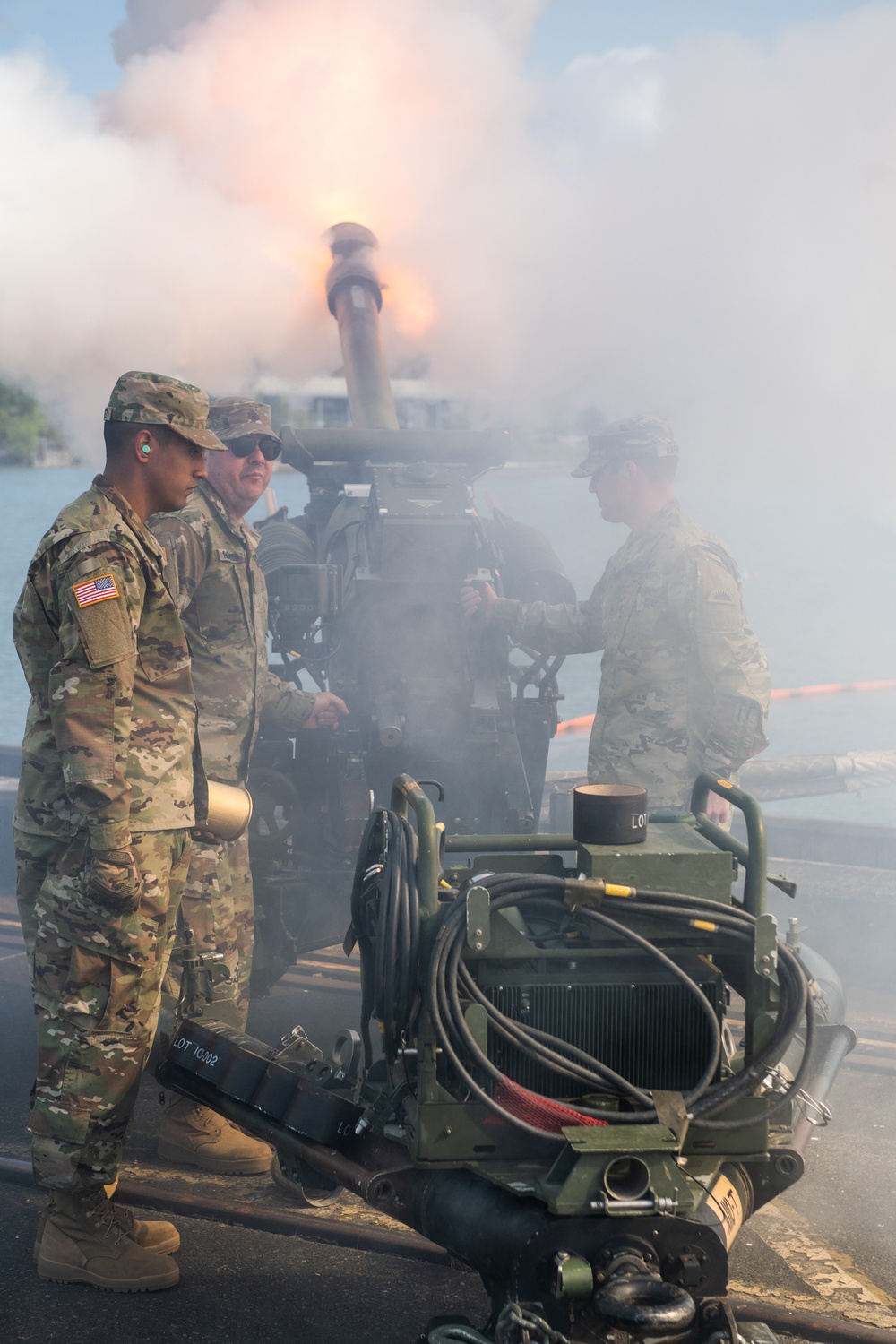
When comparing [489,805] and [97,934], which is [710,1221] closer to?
[97,934]

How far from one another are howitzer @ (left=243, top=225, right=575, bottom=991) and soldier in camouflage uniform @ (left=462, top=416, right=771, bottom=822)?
1.06 feet

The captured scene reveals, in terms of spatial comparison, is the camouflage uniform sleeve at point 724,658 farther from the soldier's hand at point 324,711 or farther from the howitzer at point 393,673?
the soldier's hand at point 324,711

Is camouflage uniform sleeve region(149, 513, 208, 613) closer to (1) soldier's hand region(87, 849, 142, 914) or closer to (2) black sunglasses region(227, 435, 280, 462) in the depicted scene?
Result: (2) black sunglasses region(227, 435, 280, 462)

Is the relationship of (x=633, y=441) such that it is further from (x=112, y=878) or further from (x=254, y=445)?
(x=112, y=878)

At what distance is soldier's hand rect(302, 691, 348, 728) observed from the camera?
5586mm

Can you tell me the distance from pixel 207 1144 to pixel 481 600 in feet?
9.02

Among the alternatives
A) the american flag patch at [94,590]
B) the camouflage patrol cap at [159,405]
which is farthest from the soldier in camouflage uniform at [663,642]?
the american flag patch at [94,590]

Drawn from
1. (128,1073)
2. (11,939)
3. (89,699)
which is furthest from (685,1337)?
(11,939)

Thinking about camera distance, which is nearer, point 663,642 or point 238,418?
point 238,418

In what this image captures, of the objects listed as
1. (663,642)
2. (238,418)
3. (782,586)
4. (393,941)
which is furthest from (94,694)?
(782,586)

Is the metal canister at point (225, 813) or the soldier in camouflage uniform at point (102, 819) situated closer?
the soldier in camouflage uniform at point (102, 819)

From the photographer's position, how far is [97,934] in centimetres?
352

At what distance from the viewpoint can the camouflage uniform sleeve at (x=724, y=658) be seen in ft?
18.4

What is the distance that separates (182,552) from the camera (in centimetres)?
471
